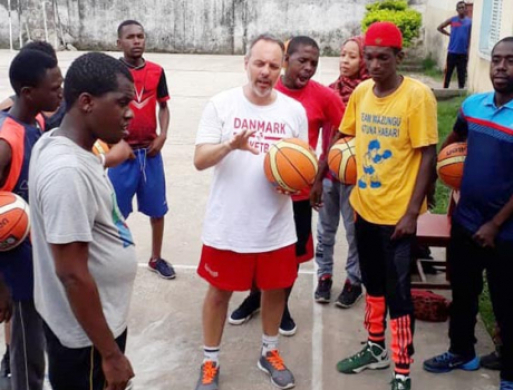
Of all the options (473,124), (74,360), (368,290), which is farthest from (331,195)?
(74,360)

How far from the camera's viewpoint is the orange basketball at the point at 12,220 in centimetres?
313

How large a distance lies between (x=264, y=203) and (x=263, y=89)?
0.62m

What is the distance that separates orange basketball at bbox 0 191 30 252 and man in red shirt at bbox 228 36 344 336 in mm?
1774

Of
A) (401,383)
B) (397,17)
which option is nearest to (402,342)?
(401,383)

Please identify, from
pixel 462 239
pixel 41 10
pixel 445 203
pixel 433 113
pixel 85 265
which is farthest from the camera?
pixel 41 10

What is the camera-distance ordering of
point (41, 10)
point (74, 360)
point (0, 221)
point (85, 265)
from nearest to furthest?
1. point (85, 265)
2. point (74, 360)
3. point (0, 221)
4. point (41, 10)

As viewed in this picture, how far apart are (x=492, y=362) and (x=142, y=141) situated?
116 inches

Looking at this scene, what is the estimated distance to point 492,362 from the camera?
13.8ft

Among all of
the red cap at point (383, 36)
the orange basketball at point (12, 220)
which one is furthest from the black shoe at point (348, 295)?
the orange basketball at point (12, 220)

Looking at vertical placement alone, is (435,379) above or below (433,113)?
below

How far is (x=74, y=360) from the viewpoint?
255cm

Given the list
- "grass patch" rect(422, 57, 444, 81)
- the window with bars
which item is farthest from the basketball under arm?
"grass patch" rect(422, 57, 444, 81)

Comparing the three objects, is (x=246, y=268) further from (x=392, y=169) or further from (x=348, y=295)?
(x=348, y=295)

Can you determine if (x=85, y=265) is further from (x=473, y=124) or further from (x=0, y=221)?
(x=473, y=124)
